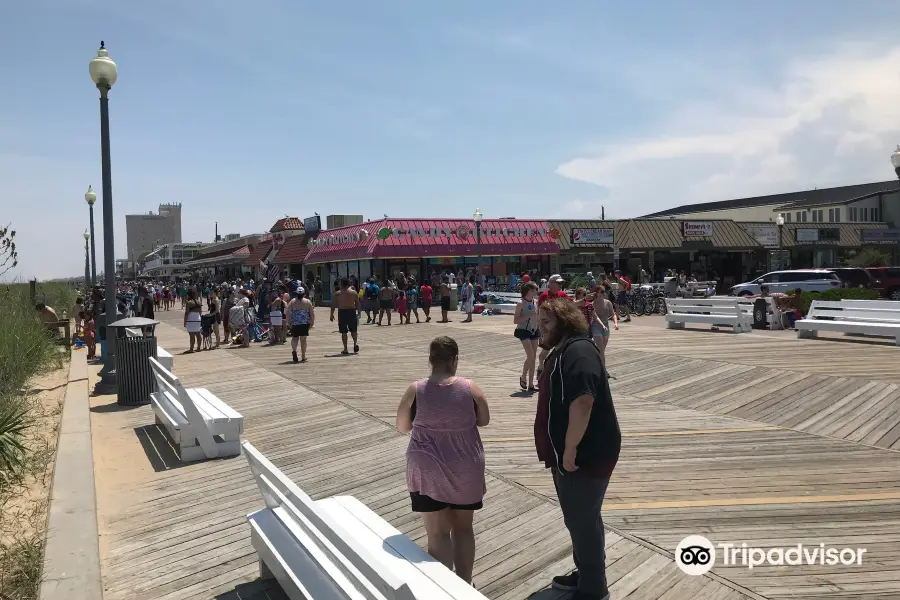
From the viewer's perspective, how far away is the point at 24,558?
16.0ft

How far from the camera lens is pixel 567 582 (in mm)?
4008

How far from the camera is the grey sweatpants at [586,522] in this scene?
365 cm

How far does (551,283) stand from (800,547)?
5896 millimetres

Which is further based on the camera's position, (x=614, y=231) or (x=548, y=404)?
(x=614, y=231)

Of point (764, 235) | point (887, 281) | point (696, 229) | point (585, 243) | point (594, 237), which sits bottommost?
A: point (887, 281)

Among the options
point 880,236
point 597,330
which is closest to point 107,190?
point 597,330

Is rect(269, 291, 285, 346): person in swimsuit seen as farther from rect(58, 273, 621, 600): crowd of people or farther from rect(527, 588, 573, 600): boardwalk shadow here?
rect(527, 588, 573, 600): boardwalk shadow

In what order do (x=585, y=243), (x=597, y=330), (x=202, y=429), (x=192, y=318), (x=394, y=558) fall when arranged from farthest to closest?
(x=585, y=243), (x=192, y=318), (x=597, y=330), (x=202, y=429), (x=394, y=558)

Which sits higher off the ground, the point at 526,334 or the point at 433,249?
the point at 433,249

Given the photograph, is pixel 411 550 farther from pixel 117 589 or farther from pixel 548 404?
pixel 117 589

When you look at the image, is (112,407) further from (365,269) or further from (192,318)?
(365,269)

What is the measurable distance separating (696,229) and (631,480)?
3810 cm

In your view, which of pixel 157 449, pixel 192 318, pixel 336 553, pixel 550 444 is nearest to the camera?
pixel 336 553

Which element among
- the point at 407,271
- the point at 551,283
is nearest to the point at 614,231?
the point at 407,271
